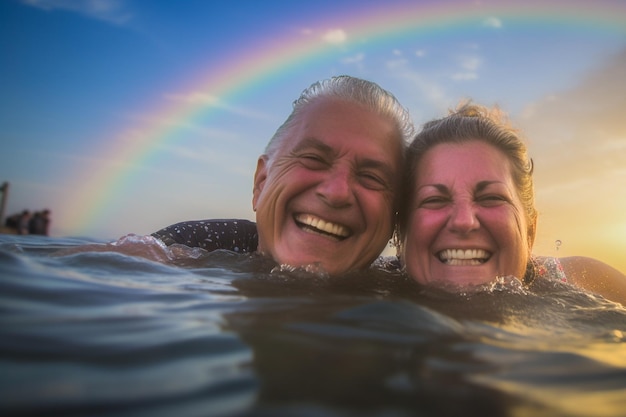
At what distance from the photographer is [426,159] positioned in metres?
3.46

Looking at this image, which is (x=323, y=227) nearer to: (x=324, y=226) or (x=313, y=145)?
(x=324, y=226)

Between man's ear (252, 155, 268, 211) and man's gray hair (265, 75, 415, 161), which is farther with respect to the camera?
man's ear (252, 155, 268, 211)

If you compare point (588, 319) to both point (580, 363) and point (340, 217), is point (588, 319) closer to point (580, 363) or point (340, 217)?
point (580, 363)

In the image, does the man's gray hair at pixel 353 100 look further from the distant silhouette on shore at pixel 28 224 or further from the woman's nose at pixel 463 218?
the distant silhouette on shore at pixel 28 224

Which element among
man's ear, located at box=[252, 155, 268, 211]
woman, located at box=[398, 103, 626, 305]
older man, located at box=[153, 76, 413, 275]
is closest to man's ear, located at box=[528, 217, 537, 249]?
woman, located at box=[398, 103, 626, 305]

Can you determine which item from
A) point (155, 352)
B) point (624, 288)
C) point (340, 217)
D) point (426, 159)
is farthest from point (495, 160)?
point (624, 288)

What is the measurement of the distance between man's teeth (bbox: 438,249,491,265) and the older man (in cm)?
57

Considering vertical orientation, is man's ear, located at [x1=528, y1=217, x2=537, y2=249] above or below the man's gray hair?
below

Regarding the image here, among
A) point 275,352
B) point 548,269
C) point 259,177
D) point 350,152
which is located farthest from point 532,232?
point 275,352

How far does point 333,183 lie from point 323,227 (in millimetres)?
357

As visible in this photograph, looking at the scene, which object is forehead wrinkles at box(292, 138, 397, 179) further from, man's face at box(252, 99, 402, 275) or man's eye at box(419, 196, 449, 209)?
man's eye at box(419, 196, 449, 209)

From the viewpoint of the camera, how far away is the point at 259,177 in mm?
3902

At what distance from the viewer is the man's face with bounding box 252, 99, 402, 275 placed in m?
3.33

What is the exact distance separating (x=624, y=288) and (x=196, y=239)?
17.9 ft
